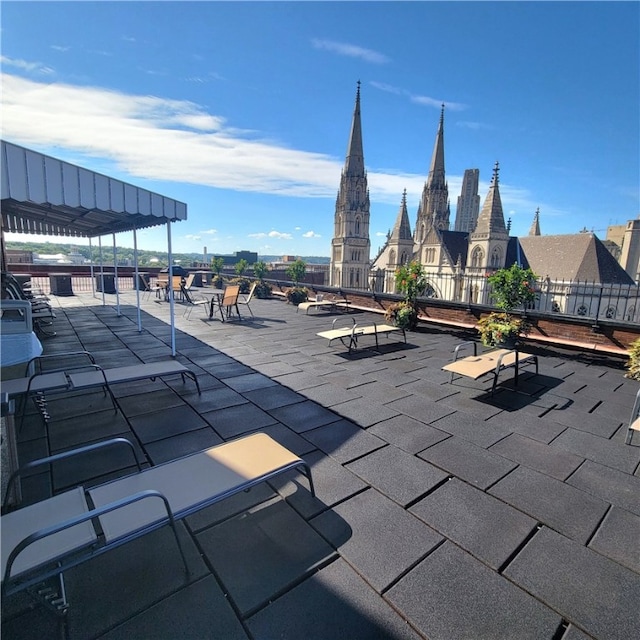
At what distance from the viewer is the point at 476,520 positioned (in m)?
2.41

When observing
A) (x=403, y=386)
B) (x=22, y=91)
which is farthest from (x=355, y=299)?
(x=22, y=91)

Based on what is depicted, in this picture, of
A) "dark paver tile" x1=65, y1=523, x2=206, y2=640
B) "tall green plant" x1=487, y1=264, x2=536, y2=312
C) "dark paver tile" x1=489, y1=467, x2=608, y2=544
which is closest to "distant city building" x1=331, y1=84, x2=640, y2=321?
"tall green plant" x1=487, y1=264, x2=536, y2=312

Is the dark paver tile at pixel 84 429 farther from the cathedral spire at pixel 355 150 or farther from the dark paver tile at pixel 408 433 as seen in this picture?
the cathedral spire at pixel 355 150

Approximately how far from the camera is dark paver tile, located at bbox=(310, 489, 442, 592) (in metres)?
2.00

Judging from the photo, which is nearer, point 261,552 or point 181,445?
point 261,552

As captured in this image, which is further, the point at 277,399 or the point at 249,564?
the point at 277,399

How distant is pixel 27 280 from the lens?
13375mm

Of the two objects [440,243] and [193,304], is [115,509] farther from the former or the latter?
[440,243]

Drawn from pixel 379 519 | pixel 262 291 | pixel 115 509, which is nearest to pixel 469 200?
pixel 262 291

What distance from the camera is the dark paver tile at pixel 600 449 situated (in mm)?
3146

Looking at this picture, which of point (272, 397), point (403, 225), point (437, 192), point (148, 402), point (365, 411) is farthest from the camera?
point (437, 192)

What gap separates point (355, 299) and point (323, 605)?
11029 millimetres

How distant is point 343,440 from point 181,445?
163 centimetres

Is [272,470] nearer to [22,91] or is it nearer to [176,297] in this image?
[22,91]
